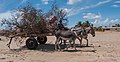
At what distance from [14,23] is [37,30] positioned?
Result: 1.74 meters

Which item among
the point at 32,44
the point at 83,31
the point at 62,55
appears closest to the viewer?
the point at 62,55

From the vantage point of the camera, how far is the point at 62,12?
21891 millimetres

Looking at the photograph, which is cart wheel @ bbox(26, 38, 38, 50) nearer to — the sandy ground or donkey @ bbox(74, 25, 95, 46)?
the sandy ground

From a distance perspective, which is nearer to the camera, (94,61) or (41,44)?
(94,61)

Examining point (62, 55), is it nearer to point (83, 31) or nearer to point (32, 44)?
point (32, 44)

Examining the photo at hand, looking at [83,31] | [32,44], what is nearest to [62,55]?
[32,44]

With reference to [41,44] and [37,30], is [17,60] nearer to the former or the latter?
[37,30]

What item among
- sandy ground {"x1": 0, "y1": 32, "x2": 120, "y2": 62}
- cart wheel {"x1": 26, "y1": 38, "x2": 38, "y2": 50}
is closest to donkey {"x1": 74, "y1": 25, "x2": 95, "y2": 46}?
sandy ground {"x1": 0, "y1": 32, "x2": 120, "y2": 62}

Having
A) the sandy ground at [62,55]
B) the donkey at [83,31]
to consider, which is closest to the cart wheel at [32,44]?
the sandy ground at [62,55]

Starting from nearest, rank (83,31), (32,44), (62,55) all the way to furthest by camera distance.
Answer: (62,55) < (32,44) < (83,31)

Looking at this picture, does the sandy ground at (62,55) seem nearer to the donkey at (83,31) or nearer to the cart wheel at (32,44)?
the cart wheel at (32,44)

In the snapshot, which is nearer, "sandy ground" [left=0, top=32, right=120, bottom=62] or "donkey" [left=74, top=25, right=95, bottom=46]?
"sandy ground" [left=0, top=32, right=120, bottom=62]

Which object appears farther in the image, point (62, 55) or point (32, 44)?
point (32, 44)

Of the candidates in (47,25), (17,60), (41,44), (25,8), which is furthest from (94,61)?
(41,44)
